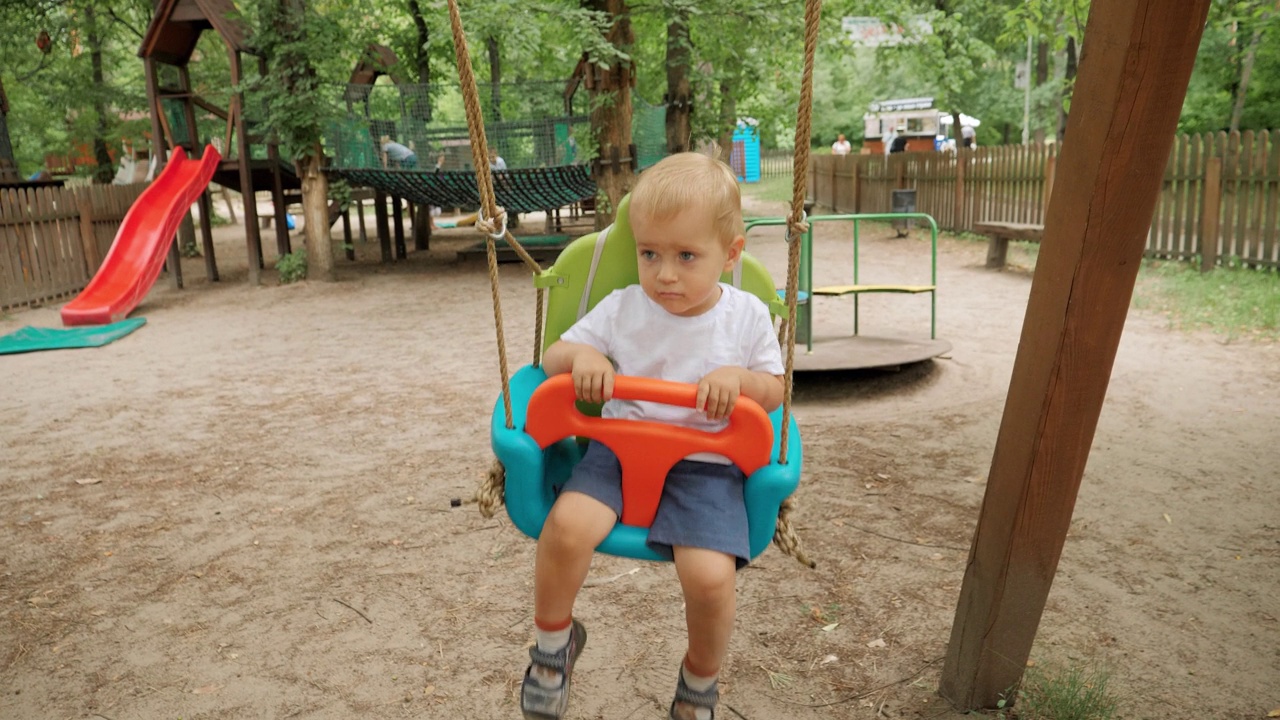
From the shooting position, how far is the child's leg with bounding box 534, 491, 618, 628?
2020 millimetres

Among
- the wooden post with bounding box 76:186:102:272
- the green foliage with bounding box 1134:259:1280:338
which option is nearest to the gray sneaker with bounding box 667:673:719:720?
the green foliage with bounding box 1134:259:1280:338

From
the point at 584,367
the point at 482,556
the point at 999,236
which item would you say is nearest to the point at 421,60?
the point at 999,236

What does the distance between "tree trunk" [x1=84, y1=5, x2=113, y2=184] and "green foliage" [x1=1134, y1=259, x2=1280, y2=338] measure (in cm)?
1446

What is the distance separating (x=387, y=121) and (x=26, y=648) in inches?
360

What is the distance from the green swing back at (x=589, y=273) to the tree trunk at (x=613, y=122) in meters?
8.87

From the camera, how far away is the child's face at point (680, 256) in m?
2.03

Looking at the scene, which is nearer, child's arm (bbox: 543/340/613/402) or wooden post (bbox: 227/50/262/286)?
child's arm (bbox: 543/340/613/402)

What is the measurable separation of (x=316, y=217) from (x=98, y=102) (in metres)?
6.33

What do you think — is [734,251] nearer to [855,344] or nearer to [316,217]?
[855,344]

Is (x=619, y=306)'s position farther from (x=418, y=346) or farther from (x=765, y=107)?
(x=765, y=107)

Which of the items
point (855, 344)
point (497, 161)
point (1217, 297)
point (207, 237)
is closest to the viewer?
point (855, 344)

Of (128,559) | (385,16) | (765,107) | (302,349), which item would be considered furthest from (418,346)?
(765,107)

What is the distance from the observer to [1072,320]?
89.0 inches

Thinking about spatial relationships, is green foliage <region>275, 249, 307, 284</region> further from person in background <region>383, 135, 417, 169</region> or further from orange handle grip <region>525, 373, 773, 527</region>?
orange handle grip <region>525, 373, 773, 527</region>
